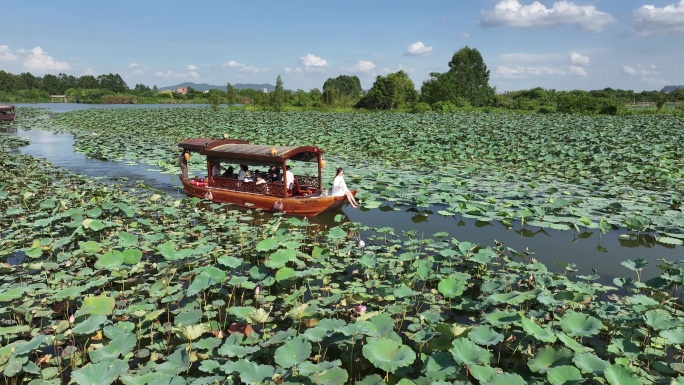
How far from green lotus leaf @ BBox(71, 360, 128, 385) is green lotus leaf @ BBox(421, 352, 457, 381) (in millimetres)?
2223

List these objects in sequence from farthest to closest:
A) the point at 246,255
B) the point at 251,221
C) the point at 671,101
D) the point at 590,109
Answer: the point at 671,101, the point at 590,109, the point at 251,221, the point at 246,255

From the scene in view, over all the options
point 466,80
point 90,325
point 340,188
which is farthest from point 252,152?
point 466,80

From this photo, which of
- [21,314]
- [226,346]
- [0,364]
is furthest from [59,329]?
[226,346]

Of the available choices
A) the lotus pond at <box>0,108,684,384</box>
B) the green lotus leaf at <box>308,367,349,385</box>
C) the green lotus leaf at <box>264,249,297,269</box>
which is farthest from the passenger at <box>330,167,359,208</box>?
the green lotus leaf at <box>308,367,349,385</box>

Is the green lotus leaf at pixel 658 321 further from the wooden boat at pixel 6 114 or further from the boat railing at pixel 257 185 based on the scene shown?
the wooden boat at pixel 6 114

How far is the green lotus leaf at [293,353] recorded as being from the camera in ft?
10.5

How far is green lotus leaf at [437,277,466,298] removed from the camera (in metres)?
4.57

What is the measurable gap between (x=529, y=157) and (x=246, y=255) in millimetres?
A: 11552

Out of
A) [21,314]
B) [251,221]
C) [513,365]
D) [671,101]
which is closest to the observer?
[513,365]

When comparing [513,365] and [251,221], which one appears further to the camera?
[251,221]

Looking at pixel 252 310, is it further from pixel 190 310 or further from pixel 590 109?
pixel 590 109

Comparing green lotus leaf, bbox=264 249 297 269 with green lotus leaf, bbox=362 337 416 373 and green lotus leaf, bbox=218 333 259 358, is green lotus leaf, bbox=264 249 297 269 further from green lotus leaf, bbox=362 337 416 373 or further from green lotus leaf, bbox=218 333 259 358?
green lotus leaf, bbox=362 337 416 373

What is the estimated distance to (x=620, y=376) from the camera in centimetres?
284

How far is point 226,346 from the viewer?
3.61m
